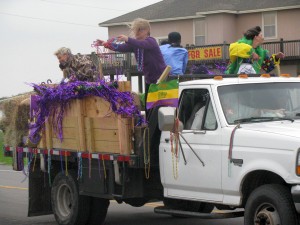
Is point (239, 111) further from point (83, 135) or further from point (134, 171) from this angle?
point (83, 135)

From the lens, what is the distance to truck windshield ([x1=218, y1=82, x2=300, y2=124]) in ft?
31.0

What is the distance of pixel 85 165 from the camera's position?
1120 centimetres

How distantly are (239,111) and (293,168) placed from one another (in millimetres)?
1384

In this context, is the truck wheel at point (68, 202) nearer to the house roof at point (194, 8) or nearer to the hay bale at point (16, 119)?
the hay bale at point (16, 119)

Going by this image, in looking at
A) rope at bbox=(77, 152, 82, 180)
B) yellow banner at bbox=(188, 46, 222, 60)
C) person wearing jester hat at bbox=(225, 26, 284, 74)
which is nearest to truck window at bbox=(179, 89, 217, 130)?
person wearing jester hat at bbox=(225, 26, 284, 74)

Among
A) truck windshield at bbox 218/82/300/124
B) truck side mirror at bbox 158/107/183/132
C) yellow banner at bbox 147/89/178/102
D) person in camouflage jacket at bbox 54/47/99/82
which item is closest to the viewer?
truck side mirror at bbox 158/107/183/132

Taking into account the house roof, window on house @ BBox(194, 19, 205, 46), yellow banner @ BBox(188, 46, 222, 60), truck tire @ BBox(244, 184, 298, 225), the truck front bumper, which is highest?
the house roof

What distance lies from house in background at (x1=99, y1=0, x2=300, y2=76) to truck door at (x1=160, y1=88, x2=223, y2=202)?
38.5m

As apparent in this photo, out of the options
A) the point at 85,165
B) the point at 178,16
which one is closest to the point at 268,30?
the point at 178,16

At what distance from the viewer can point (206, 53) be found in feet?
164

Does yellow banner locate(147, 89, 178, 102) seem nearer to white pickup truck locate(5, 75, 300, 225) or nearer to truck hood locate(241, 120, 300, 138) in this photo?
white pickup truck locate(5, 75, 300, 225)

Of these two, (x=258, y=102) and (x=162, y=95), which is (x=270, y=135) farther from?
(x=162, y=95)

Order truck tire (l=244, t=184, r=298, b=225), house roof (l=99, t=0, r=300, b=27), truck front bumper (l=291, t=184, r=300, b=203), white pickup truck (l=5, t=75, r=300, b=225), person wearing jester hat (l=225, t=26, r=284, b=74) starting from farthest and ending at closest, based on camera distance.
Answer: house roof (l=99, t=0, r=300, b=27) < person wearing jester hat (l=225, t=26, r=284, b=74) < white pickup truck (l=5, t=75, r=300, b=225) < truck tire (l=244, t=184, r=298, b=225) < truck front bumper (l=291, t=184, r=300, b=203)

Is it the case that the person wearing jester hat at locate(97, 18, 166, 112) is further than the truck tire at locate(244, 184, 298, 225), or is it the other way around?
the person wearing jester hat at locate(97, 18, 166, 112)
